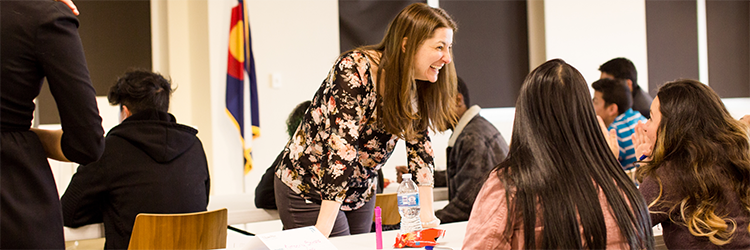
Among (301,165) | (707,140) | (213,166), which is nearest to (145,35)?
(213,166)

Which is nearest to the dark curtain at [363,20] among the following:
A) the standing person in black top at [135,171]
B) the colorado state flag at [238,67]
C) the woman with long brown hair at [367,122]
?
the colorado state flag at [238,67]

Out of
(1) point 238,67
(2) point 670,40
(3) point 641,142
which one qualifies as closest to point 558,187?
(3) point 641,142

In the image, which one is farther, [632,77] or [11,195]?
[632,77]

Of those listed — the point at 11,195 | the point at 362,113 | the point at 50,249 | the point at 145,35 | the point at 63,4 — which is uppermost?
the point at 145,35

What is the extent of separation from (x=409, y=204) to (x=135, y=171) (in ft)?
3.72

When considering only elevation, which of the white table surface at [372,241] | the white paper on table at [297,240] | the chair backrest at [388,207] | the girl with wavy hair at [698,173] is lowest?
the chair backrest at [388,207]

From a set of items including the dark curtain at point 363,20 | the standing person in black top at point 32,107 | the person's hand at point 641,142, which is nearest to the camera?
the standing person in black top at point 32,107

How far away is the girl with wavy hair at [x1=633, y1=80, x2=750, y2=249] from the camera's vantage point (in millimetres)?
1541

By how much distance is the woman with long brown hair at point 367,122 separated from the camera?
1672mm

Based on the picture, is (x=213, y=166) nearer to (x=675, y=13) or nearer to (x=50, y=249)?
(x=50, y=249)

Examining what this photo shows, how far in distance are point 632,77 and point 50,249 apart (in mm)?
3809

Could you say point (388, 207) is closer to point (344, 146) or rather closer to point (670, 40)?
point (344, 146)

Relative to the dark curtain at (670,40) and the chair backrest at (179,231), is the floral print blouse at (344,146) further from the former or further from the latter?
the dark curtain at (670,40)

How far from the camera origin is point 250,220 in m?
2.69
